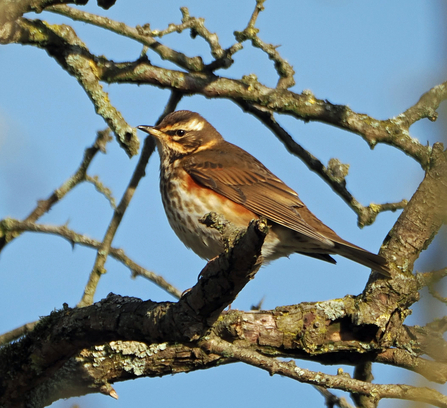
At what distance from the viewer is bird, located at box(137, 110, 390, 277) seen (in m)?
5.74

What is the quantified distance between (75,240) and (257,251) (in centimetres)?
245

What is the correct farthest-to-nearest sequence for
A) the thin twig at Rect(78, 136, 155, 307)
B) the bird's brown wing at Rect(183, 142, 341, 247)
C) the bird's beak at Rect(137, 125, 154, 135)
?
1. the bird's beak at Rect(137, 125, 154, 135)
2. the bird's brown wing at Rect(183, 142, 341, 247)
3. the thin twig at Rect(78, 136, 155, 307)

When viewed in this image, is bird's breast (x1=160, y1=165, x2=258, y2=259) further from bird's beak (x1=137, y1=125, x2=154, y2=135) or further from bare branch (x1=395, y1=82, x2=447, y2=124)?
bare branch (x1=395, y1=82, x2=447, y2=124)

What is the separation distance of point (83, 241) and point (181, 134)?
2.05m

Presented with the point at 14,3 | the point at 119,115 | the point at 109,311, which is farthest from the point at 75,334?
the point at 14,3

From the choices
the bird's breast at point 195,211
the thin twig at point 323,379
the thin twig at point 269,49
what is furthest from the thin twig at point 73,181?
the thin twig at point 323,379

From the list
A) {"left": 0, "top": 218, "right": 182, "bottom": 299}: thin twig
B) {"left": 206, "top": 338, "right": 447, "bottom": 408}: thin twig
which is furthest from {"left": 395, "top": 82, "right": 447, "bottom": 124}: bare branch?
{"left": 206, "top": 338, "right": 447, "bottom": 408}: thin twig

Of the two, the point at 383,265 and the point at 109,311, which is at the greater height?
the point at 383,265

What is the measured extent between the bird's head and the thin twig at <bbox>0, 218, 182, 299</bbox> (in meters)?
1.40

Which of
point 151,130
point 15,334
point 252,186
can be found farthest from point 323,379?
point 151,130

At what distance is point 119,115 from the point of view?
4617 mm

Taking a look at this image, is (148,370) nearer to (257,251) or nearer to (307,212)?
(257,251)

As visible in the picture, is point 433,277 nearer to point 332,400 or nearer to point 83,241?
point 332,400

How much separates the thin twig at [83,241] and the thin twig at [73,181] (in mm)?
94
